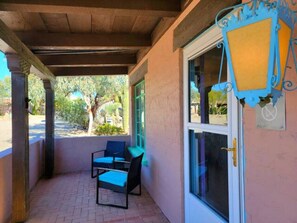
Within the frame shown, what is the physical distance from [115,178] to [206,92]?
7.06ft

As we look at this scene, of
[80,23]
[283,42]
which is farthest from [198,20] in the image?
[80,23]

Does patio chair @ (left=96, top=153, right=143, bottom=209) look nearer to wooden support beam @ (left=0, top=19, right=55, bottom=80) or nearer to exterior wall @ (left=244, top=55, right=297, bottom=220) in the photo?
wooden support beam @ (left=0, top=19, right=55, bottom=80)

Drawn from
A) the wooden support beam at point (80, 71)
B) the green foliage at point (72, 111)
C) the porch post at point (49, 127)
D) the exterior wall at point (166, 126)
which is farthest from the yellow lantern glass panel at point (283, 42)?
the green foliage at point (72, 111)

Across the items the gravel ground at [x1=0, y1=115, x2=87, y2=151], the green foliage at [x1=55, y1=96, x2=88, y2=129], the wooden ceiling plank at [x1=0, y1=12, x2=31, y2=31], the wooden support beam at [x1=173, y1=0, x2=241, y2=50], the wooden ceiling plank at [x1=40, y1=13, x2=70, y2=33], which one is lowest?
the gravel ground at [x1=0, y1=115, x2=87, y2=151]

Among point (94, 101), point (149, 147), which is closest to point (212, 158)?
point (149, 147)

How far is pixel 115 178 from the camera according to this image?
11.7ft

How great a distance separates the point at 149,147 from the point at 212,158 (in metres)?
2.12

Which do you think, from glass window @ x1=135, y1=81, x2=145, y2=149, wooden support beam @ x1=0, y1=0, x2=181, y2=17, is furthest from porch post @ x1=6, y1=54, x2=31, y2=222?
glass window @ x1=135, y1=81, x2=145, y2=149

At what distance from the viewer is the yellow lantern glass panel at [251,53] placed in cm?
84

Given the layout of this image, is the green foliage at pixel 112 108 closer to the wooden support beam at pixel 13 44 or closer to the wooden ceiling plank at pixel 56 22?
the wooden support beam at pixel 13 44

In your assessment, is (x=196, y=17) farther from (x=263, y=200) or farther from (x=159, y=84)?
(x=263, y=200)

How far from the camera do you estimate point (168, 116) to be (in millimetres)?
2959

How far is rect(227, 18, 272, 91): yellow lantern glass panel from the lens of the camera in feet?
2.77

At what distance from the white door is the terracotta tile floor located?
3.22ft
